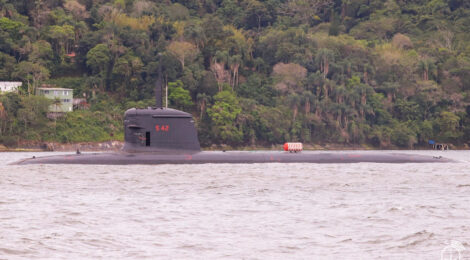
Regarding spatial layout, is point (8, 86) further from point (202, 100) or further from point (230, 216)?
point (230, 216)

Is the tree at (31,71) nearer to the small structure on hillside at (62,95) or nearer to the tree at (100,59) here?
the small structure on hillside at (62,95)

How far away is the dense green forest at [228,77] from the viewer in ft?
301

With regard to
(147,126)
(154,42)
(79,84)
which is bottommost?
(147,126)

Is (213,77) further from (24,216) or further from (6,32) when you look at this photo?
(24,216)

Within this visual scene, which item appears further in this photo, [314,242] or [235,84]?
[235,84]

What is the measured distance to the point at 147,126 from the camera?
3738 cm

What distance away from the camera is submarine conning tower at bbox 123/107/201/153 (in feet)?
122

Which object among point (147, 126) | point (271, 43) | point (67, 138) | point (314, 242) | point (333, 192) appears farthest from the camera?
point (271, 43)

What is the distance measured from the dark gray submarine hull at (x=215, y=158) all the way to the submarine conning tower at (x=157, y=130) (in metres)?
0.61

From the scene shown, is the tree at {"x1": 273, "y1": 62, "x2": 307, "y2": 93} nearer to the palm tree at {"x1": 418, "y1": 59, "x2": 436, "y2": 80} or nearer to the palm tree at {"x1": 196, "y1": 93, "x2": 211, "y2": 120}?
the palm tree at {"x1": 196, "y1": 93, "x2": 211, "y2": 120}

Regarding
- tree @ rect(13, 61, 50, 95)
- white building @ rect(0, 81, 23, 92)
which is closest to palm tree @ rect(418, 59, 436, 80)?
tree @ rect(13, 61, 50, 95)

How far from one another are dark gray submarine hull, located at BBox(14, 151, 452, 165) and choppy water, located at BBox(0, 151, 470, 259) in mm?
2087

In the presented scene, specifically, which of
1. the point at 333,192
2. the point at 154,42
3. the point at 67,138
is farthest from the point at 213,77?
the point at 333,192

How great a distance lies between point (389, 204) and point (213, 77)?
75835 mm
